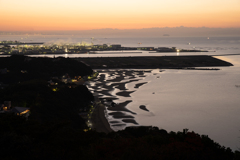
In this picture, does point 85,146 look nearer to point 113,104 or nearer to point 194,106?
point 113,104

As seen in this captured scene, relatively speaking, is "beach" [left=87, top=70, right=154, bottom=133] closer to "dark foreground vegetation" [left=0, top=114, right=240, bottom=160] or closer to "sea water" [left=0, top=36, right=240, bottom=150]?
"sea water" [left=0, top=36, right=240, bottom=150]

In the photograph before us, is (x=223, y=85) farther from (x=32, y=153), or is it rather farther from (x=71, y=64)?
(x=32, y=153)

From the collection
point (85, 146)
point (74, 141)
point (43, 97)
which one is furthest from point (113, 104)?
point (74, 141)

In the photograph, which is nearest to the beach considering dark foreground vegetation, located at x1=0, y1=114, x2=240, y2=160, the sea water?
the sea water

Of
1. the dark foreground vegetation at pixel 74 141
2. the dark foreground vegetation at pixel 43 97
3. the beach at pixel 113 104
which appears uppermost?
the dark foreground vegetation at pixel 74 141

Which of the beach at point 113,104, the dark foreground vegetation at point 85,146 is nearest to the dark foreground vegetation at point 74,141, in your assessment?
the dark foreground vegetation at point 85,146

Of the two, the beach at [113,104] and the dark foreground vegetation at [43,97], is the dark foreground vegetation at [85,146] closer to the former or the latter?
the dark foreground vegetation at [43,97]

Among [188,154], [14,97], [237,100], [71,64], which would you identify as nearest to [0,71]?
[71,64]

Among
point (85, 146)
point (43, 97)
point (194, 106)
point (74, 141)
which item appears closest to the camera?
point (74, 141)

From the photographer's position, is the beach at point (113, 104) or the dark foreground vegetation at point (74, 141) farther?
the beach at point (113, 104)
